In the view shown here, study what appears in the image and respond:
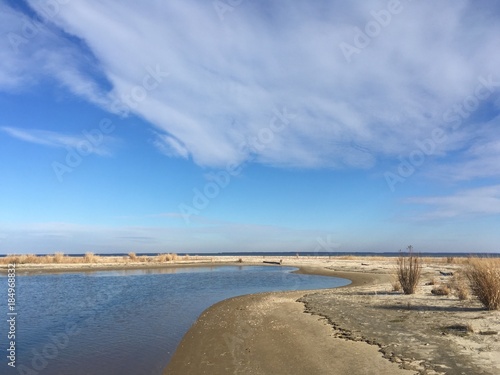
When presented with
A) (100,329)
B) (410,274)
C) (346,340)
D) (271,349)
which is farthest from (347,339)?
(410,274)

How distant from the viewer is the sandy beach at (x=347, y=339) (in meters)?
8.42

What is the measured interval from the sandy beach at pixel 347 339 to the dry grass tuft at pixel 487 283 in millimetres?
462

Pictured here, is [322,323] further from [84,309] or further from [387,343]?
[84,309]

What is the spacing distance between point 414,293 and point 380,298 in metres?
2.49

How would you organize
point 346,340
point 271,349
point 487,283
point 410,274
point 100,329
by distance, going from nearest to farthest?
point 271,349 < point 346,340 < point 487,283 < point 100,329 < point 410,274

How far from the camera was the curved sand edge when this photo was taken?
28.1 feet

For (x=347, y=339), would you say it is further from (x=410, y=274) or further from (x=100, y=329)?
(x=410, y=274)

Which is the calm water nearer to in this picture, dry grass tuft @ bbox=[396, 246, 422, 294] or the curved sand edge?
the curved sand edge

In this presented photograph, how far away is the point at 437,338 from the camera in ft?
33.3

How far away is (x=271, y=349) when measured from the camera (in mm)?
10234

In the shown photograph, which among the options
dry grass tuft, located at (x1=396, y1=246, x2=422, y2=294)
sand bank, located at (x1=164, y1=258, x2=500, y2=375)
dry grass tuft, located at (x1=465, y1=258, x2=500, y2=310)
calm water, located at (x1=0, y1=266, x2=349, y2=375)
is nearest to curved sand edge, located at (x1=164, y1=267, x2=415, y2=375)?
sand bank, located at (x1=164, y1=258, x2=500, y2=375)

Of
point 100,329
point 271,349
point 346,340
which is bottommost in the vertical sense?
point 100,329

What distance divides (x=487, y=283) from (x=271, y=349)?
9.10m

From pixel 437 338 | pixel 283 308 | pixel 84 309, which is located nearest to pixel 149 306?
pixel 84 309
